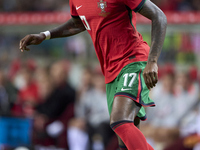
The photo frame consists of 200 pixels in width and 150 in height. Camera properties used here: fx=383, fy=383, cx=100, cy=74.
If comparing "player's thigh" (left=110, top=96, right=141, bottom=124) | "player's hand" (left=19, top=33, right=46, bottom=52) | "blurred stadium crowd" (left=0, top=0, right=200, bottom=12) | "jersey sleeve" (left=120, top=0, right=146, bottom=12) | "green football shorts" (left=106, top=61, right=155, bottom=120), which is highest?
"jersey sleeve" (left=120, top=0, right=146, bottom=12)

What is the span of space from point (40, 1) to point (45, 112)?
20.3 feet

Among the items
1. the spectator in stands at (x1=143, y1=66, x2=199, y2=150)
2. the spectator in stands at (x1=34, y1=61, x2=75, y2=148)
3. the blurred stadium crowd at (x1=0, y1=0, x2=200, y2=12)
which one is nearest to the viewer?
the spectator in stands at (x1=143, y1=66, x2=199, y2=150)

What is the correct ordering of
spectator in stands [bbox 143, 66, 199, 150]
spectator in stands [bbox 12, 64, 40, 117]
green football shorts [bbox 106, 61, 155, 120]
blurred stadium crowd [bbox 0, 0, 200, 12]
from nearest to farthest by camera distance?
1. green football shorts [bbox 106, 61, 155, 120]
2. spectator in stands [bbox 143, 66, 199, 150]
3. spectator in stands [bbox 12, 64, 40, 117]
4. blurred stadium crowd [bbox 0, 0, 200, 12]

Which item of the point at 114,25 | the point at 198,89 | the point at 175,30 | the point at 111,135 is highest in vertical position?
the point at 114,25

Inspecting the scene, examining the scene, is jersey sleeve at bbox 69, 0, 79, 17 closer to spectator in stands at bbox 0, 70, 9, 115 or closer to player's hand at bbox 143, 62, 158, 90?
player's hand at bbox 143, 62, 158, 90

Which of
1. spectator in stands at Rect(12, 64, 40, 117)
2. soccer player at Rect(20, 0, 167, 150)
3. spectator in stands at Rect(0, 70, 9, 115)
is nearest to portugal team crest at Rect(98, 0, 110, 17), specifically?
soccer player at Rect(20, 0, 167, 150)

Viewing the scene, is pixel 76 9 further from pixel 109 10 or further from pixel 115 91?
pixel 115 91

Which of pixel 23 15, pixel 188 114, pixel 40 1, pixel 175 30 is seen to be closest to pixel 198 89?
pixel 188 114

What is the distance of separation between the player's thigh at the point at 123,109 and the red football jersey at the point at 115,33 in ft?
1.13

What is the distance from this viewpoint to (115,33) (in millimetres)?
3467

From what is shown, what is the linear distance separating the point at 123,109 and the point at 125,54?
0.54 m

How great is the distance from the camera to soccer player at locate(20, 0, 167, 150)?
125 inches

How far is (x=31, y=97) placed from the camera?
300 inches

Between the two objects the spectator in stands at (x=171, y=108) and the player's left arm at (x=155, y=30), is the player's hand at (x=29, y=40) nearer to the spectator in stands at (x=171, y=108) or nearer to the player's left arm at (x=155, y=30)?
the player's left arm at (x=155, y=30)
